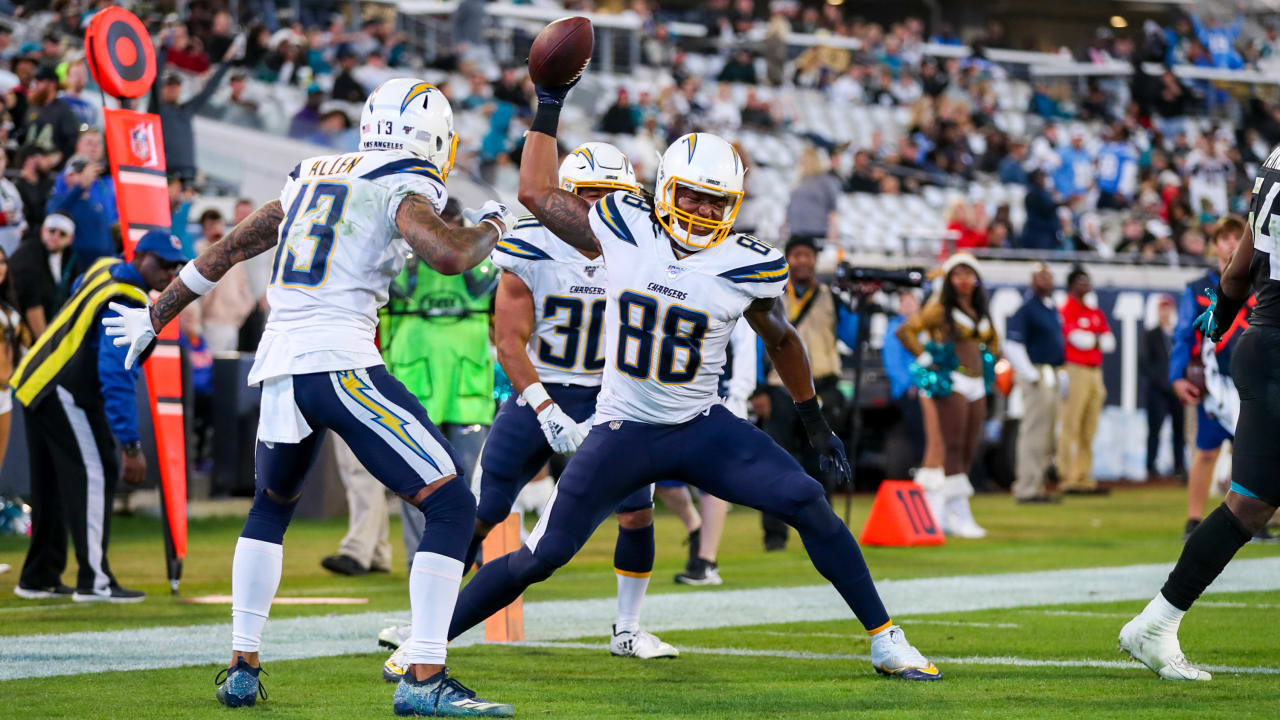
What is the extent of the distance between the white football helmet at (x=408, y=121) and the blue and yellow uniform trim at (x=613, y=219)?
1.94 feet

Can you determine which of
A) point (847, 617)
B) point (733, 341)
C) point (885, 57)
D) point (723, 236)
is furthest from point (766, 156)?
point (723, 236)

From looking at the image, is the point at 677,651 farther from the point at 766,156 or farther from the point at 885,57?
the point at 885,57

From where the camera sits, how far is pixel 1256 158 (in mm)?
29938

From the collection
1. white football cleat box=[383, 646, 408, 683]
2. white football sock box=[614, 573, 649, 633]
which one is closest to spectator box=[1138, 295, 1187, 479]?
white football sock box=[614, 573, 649, 633]

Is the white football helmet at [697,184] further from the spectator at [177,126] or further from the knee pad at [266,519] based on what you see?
the spectator at [177,126]

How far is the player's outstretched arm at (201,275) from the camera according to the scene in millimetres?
5617

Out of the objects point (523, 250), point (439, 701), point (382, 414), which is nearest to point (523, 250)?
point (523, 250)

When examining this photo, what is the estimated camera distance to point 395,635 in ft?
21.6

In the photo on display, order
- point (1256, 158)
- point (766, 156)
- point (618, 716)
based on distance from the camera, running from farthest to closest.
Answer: point (1256, 158)
point (766, 156)
point (618, 716)

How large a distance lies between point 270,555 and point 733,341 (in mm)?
4501

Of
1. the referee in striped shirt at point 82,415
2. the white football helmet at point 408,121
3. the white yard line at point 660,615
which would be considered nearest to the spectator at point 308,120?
the referee in striped shirt at point 82,415

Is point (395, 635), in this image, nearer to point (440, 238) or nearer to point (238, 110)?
point (440, 238)

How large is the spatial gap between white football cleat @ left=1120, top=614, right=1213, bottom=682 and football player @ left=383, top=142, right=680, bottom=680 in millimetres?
1768

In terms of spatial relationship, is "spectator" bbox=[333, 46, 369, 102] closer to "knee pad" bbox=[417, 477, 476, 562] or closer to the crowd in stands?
the crowd in stands
